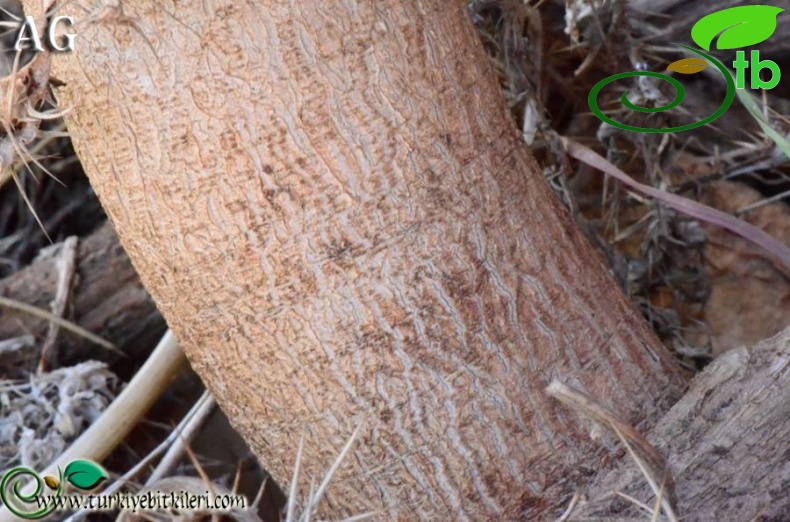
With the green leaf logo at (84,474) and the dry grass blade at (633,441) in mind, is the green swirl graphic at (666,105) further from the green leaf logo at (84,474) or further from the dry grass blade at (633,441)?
the green leaf logo at (84,474)

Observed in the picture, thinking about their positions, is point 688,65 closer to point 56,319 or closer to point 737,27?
point 737,27

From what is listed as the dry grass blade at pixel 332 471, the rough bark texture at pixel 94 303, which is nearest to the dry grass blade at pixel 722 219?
the dry grass blade at pixel 332 471

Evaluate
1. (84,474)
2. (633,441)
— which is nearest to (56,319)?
(84,474)

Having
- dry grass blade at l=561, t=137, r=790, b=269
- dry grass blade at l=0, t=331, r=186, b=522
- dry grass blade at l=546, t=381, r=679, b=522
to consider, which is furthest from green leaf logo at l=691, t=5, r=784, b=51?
dry grass blade at l=0, t=331, r=186, b=522

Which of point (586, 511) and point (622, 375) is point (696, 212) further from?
point (586, 511)

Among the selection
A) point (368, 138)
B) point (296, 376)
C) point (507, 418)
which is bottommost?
point (507, 418)

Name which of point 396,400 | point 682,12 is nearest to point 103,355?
point 396,400
